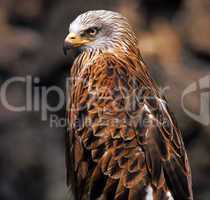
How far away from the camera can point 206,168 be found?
11.2m

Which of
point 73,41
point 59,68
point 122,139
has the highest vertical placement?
point 73,41

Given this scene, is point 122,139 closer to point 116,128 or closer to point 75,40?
point 116,128

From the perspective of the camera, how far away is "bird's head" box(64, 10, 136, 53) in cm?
617

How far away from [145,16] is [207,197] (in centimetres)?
256

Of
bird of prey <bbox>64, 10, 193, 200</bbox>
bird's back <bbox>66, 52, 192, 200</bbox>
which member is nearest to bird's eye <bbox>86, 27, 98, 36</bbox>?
bird of prey <bbox>64, 10, 193, 200</bbox>

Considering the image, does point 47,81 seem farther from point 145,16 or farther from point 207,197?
point 207,197

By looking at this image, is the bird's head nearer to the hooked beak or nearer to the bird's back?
the hooked beak

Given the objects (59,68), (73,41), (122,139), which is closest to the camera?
(122,139)

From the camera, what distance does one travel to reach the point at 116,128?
5.75 metres

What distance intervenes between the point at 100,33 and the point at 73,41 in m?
0.21

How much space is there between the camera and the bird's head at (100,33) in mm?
6168

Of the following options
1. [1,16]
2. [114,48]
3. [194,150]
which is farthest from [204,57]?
[114,48]

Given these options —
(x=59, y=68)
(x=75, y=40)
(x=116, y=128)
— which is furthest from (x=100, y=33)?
(x=59, y=68)

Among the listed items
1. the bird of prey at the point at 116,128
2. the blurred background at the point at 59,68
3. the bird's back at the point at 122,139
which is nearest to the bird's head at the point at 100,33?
the bird of prey at the point at 116,128
